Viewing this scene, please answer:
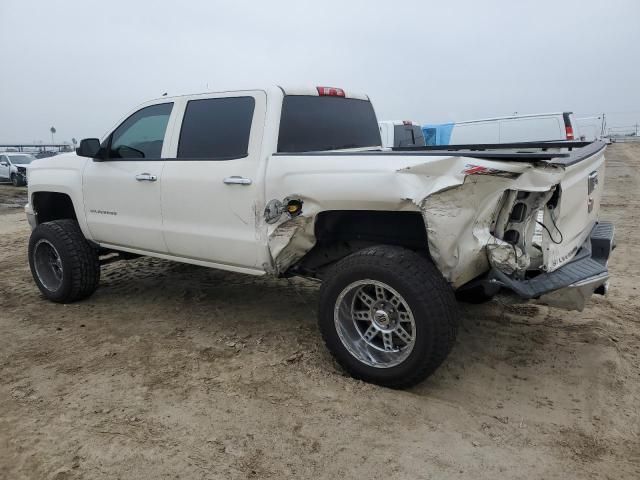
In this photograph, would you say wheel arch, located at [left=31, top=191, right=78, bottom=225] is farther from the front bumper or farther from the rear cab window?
the rear cab window

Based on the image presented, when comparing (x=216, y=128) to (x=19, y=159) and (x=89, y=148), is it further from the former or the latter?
(x=19, y=159)

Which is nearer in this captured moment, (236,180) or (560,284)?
(560,284)

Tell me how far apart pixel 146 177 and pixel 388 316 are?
2389mm

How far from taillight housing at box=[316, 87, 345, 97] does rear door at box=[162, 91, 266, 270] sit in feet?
1.99

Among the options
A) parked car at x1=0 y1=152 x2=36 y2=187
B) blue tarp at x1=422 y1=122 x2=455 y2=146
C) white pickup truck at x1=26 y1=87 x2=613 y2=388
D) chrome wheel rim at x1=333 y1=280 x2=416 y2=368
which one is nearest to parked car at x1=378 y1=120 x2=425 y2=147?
blue tarp at x1=422 y1=122 x2=455 y2=146

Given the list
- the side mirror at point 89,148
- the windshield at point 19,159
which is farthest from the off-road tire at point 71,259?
the windshield at point 19,159

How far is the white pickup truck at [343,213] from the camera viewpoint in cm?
312

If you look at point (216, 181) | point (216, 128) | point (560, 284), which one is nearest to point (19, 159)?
point (216, 128)

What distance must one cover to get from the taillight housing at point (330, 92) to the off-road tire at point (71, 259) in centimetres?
276

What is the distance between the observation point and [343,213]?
12.3ft

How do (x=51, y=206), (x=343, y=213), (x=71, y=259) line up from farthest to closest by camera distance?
1. (x=51, y=206)
2. (x=71, y=259)
3. (x=343, y=213)

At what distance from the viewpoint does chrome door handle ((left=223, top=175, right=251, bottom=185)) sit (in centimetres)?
385

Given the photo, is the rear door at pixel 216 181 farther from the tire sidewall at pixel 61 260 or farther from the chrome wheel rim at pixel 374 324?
the tire sidewall at pixel 61 260

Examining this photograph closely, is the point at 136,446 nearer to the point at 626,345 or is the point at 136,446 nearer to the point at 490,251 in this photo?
the point at 490,251
